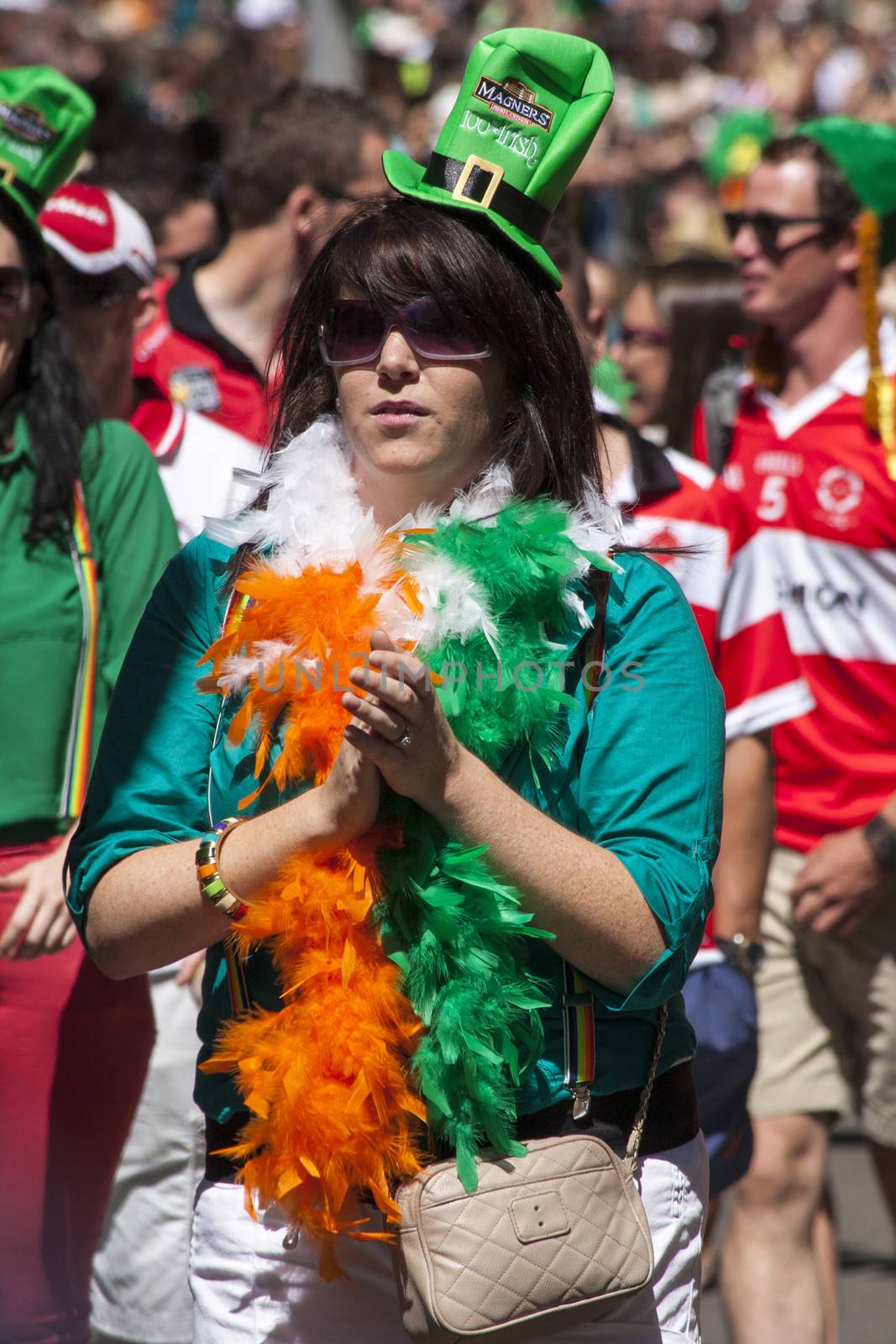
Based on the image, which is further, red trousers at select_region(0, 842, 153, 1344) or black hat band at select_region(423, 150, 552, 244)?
red trousers at select_region(0, 842, 153, 1344)

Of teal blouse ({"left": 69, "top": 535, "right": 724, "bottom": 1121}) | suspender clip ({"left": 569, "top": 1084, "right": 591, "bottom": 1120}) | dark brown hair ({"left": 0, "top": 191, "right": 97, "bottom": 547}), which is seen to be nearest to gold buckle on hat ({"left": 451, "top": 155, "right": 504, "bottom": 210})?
teal blouse ({"left": 69, "top": 535, "right": 724, "bottom": 1121})

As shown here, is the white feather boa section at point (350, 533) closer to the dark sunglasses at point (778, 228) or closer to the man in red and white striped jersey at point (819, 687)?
the man in red and white striped jersey at point (819, 687)

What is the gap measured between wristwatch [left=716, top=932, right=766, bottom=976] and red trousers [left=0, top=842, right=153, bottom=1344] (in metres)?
1.12

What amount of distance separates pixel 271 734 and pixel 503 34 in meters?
0.90

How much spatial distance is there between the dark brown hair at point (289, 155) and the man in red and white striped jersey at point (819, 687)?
120cm

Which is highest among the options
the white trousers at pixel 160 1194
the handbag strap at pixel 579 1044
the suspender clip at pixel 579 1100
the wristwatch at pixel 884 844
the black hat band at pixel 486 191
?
the black hat band at pixel 486 191

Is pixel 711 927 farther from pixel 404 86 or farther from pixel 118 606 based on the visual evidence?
pixel 404 86

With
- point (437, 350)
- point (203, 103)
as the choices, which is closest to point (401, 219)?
point (437, 350)

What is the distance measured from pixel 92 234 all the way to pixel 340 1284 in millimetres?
2488

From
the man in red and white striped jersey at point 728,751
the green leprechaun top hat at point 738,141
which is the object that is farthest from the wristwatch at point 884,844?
the green leprechaun top hat at point 738,141

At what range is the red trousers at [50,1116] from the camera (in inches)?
111

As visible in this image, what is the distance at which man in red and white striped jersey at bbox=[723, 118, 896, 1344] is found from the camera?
381 centimetres

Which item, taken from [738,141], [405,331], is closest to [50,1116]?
[405,331]

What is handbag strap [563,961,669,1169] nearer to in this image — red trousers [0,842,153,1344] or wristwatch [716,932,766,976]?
red trousers [0,842,153,1344]
